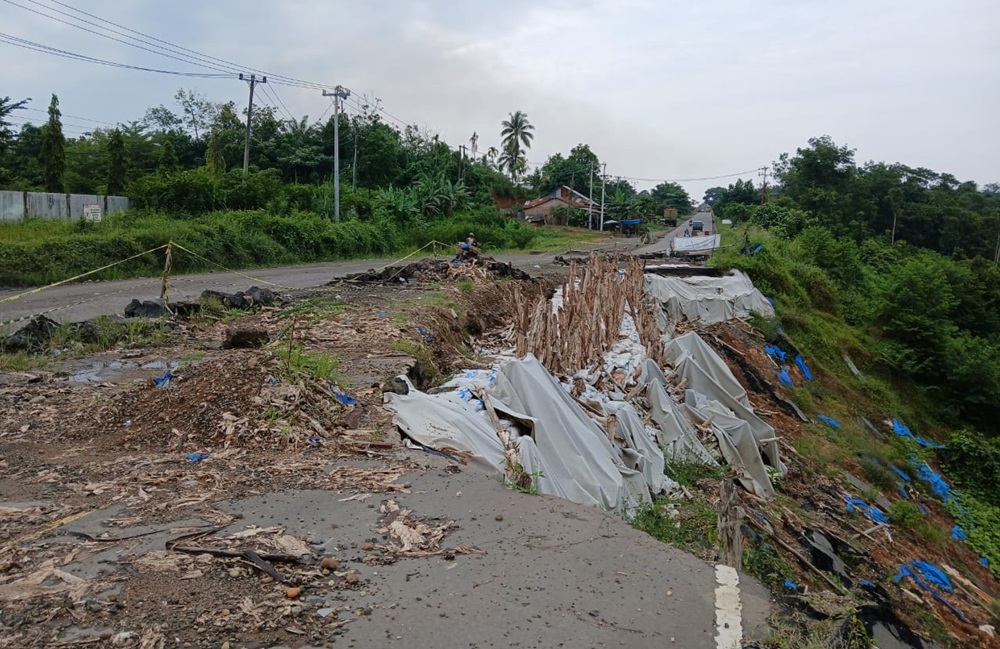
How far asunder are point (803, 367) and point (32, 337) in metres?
15.8

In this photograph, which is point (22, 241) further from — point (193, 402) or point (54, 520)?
point (54, 520)

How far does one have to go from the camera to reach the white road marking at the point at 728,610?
3.06 m

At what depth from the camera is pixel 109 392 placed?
20.5 feet

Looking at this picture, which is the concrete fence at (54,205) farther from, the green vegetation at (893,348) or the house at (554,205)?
the house at (554,205)

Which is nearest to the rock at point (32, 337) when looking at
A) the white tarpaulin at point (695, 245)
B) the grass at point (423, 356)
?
the grass at point (423, 356)

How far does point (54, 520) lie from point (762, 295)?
19.0 m

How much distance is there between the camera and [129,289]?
13547mm

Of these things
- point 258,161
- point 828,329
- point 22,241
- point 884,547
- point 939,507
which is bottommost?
point 939,507

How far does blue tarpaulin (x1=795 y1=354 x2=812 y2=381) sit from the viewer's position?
16594 mm

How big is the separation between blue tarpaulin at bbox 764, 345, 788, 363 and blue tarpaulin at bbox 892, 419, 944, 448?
285cm

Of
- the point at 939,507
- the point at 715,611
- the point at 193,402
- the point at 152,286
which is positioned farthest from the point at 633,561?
the point at 152,286

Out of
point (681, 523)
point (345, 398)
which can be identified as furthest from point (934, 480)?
point (345, 398)

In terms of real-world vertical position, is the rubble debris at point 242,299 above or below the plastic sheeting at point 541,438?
above

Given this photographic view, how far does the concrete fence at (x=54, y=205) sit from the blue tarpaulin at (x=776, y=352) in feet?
59.2
